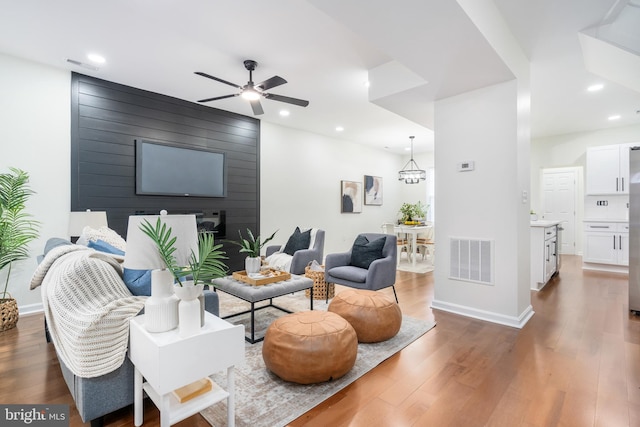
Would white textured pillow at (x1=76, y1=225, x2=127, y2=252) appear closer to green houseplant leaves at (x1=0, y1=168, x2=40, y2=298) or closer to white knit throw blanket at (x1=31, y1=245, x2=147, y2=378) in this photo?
green houseplant leaves at (x1=0, y1=168, x2=40, y2=298)

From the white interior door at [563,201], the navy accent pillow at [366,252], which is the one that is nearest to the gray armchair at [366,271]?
the navy accent pillow at [366,252]

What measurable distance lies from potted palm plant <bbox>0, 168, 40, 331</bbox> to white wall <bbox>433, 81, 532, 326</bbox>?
14.5 ft

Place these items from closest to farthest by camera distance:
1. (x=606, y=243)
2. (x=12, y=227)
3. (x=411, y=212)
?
1. (x=12, y=227)
2. (x=606, y=243)
3. (x=411, y=212)

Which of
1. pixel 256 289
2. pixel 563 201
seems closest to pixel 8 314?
pixel 256 289

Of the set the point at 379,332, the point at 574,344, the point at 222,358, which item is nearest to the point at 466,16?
the point at 379,332

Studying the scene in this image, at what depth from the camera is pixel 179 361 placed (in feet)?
4.60

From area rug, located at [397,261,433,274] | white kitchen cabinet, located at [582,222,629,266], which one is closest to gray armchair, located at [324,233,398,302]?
area rug, located at [397,261,433,274]

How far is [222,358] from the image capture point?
60.4 inches

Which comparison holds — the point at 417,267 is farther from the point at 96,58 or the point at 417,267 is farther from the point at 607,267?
the point at 96,58

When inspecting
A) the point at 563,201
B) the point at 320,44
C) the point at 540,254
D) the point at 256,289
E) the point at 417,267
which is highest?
the point at 320,44

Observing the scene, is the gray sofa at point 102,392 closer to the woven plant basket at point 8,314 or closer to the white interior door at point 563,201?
the woven plant basket at point 8,314

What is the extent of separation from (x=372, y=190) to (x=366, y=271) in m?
4.71

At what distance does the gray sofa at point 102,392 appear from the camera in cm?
155

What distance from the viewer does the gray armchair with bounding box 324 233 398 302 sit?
11.4ft
